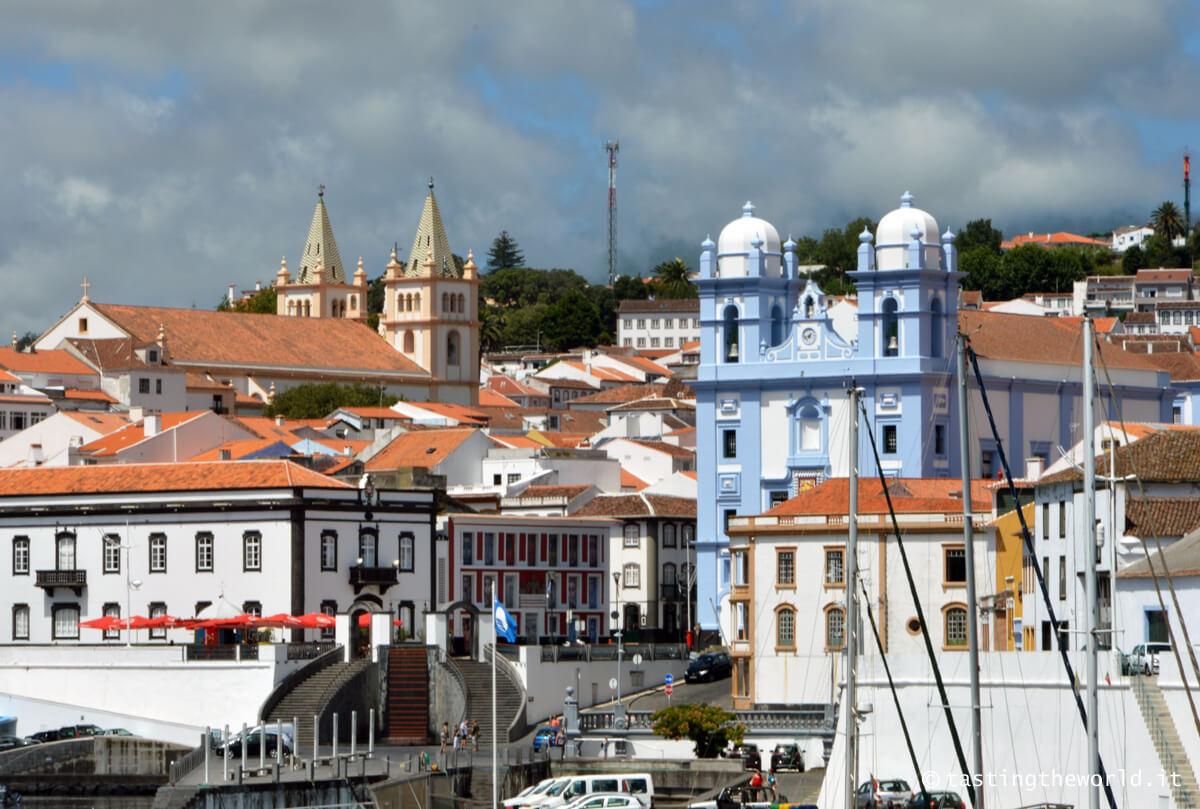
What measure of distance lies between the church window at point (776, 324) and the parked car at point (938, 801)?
192 feet

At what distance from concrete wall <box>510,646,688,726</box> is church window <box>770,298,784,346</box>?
25171mm

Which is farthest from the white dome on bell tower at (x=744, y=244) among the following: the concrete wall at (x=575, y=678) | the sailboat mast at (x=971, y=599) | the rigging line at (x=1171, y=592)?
the sailboat mast at (x=971, y=599)

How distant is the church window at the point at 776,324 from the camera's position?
114 m

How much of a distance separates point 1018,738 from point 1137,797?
4669mm

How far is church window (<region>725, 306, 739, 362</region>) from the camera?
113938 mm

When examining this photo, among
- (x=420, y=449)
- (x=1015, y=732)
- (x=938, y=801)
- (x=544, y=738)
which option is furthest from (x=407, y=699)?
(x=420, y=449)

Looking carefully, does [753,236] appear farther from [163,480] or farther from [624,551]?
[163,480]

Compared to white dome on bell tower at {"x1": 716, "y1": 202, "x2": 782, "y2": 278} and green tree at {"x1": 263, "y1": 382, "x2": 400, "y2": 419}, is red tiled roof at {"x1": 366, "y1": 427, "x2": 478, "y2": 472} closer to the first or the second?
white dome on bell tower at {"x1": 716, "y1": 202, "x2": 782, "y2": 278}

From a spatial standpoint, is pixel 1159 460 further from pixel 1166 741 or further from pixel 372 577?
pixel 372 577

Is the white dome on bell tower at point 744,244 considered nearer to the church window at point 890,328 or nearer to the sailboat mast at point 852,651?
the church window at point 890,328

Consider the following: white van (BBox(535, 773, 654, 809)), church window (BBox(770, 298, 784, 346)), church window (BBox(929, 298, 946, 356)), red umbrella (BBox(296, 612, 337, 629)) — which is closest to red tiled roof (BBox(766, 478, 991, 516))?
red umbrella (BBox(296, 612, 337, 629))

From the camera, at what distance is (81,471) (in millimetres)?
94438

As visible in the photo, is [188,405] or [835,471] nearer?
[835,471]

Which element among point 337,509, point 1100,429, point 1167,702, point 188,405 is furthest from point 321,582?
point 188,405
